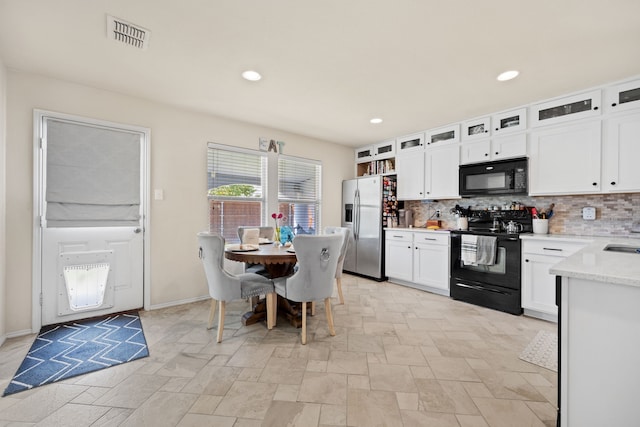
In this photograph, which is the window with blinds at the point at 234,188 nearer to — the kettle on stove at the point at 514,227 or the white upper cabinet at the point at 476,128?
the white upper cabinet at the point at 476,128

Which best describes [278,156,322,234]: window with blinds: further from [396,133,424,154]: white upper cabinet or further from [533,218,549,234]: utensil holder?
[533,218,549,234]: utensil holder

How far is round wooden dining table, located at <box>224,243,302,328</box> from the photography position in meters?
2.35

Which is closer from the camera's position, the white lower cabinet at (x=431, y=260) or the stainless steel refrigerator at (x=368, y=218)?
the white lower cabinet at (x=431, y=260)

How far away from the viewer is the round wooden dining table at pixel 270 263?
2.35 meters

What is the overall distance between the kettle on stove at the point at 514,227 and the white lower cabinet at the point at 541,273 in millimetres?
319

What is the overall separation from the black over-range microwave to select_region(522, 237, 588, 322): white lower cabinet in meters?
0.66

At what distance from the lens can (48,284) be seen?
264cm

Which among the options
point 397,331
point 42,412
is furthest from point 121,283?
point 397,331

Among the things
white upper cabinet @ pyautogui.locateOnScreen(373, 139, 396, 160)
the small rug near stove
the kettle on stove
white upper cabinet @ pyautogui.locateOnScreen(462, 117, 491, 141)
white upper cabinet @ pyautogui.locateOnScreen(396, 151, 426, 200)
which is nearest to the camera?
the small rug near stove

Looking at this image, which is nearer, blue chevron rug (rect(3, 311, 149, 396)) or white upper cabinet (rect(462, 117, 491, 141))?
blue chevron rug (rect(3, 311, 149, 396))

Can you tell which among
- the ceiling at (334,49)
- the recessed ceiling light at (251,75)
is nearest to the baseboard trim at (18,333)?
the ceiling at (334,49)

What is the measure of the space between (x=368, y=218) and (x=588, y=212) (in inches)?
104

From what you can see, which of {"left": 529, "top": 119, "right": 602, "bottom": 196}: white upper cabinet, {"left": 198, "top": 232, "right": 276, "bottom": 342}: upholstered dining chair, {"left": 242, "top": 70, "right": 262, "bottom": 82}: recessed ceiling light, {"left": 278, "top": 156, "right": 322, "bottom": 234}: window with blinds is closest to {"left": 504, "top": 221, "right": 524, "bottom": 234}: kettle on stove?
{"left": 529, "top": 119, "right": 602, "bottom": 196}: white upper cabinet

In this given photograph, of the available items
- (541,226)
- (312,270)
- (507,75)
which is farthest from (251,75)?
(541,226)
